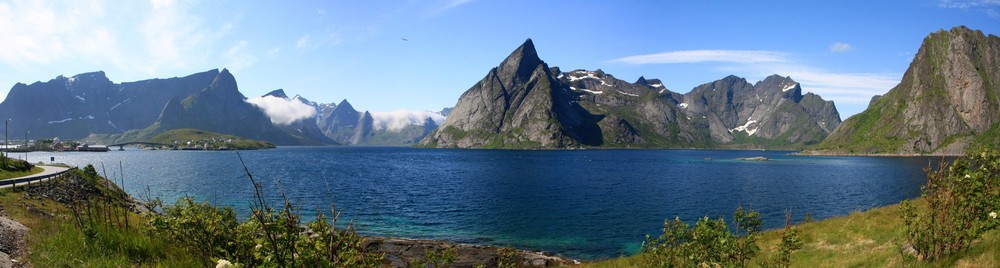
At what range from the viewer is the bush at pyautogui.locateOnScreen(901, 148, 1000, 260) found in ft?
40.8

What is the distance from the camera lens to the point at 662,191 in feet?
321

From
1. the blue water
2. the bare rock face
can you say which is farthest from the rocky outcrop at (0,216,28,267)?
the blue water

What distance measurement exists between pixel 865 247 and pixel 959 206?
37.4 feet

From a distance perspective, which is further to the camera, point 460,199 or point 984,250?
point 460,199

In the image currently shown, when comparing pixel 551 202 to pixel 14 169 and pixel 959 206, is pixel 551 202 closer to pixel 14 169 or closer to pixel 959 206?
pixel 959 206

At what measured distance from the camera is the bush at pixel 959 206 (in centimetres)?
1243

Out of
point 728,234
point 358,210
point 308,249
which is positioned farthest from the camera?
point 358,210

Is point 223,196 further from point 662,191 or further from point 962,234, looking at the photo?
point 962,234

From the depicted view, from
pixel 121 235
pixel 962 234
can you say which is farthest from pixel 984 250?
pixel 121 235

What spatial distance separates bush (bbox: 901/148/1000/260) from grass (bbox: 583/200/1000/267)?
464mm

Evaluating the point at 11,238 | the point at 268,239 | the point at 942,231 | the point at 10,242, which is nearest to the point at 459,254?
the point at 11,238

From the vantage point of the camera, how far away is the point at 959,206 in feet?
42.9

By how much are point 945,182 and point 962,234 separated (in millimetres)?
1479

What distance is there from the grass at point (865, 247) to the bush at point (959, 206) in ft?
1.52
